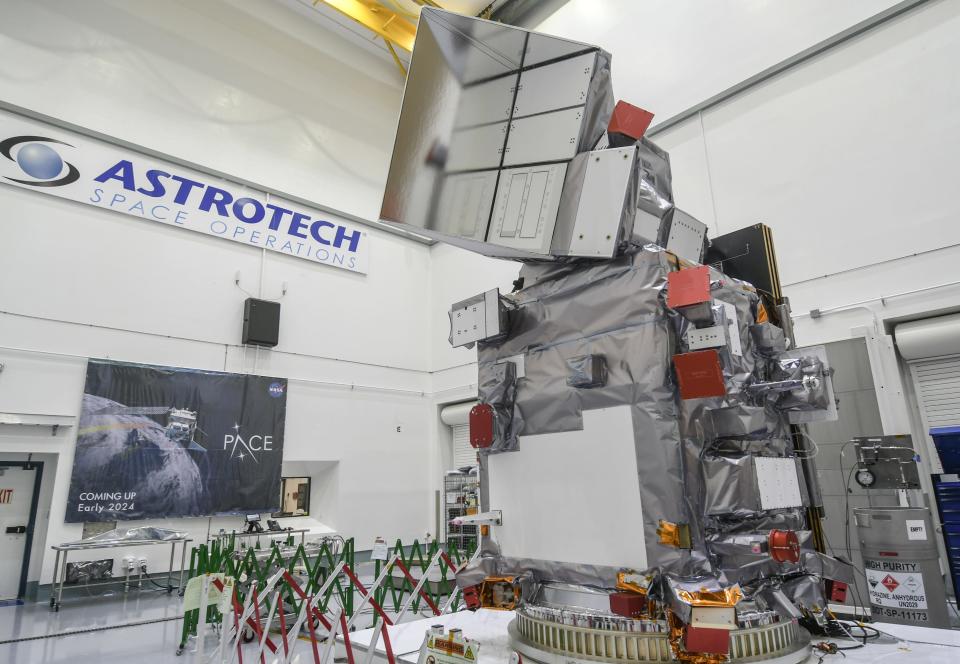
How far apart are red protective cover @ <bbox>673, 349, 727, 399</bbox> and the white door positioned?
28.0 ft

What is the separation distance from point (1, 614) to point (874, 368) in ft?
31.4

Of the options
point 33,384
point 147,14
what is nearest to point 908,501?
point 33,384

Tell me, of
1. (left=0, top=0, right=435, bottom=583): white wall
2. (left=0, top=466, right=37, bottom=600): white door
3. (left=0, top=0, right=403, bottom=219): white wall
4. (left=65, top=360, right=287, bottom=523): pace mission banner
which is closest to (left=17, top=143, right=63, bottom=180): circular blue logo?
(left=0, top=0, right=435, bottom=583): white wall

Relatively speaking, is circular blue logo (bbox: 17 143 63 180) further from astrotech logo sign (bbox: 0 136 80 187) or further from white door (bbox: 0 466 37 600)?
white door (bbox: 0 466 37 600)

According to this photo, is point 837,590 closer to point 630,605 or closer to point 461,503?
point 630,605

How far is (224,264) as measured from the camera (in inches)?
368

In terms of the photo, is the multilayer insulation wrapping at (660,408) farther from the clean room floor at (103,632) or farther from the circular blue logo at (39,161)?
the circular blue logo at (39,161)

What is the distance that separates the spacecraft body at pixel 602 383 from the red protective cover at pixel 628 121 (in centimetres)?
1

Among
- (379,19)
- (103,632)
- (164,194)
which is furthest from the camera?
(379,19)

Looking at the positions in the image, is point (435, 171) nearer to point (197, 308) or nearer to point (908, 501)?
point (908, 501)

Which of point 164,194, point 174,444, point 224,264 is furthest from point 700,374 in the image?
point 164,194

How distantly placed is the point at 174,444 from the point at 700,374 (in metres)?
7.98

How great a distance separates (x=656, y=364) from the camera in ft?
8.75

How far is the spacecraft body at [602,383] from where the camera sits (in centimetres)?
252
